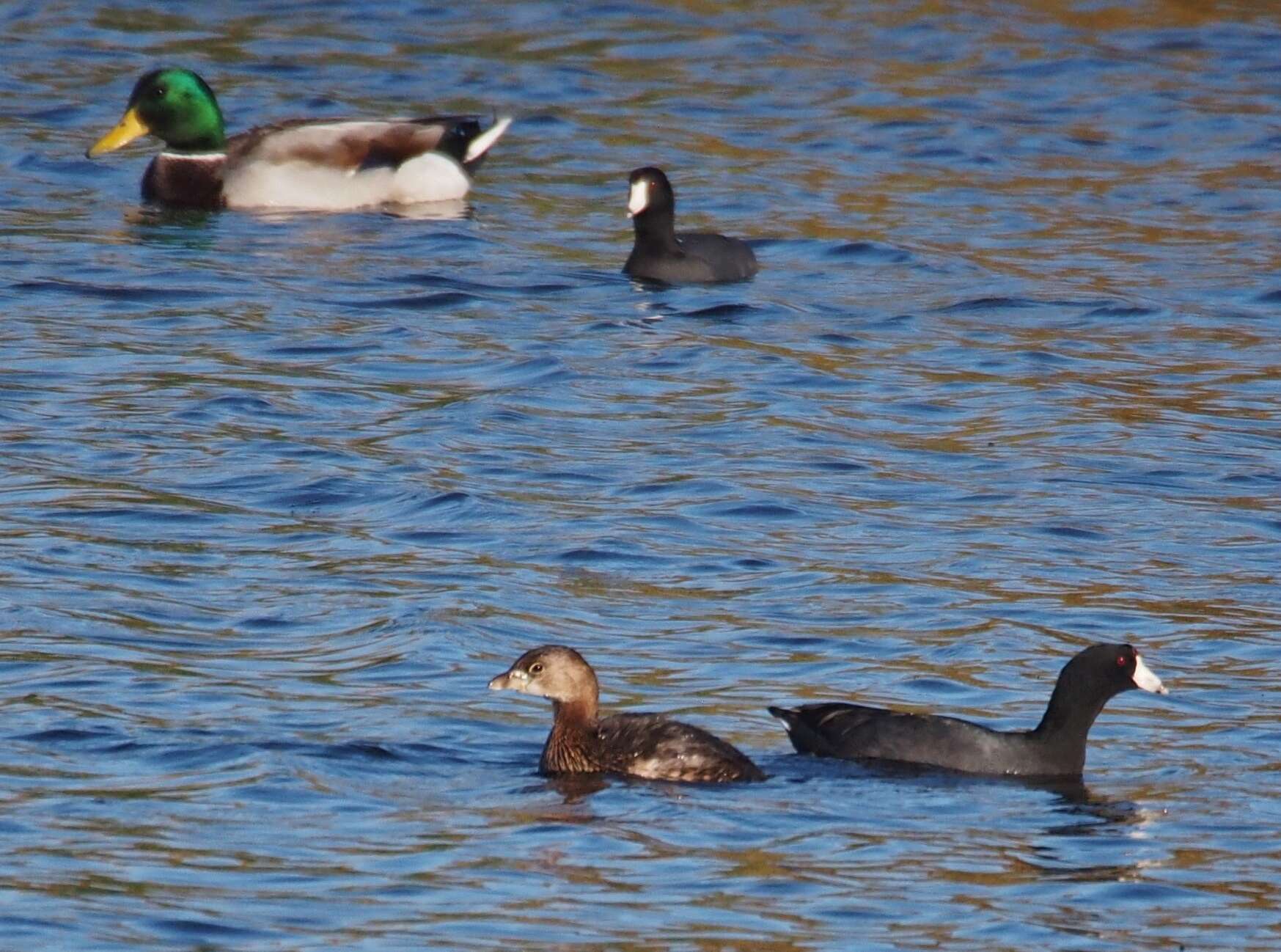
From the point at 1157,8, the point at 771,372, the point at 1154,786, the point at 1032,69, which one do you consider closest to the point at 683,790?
the point at 1154,786

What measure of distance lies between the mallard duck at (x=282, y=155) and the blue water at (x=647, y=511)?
0.33 metres

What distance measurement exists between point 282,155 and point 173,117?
0.97m

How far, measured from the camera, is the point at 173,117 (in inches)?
834

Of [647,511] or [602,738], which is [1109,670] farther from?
[647,511]

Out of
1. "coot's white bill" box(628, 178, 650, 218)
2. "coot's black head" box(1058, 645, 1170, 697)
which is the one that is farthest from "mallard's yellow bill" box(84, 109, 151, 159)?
"coot's black head" box(1058, 645, 1170, 697)

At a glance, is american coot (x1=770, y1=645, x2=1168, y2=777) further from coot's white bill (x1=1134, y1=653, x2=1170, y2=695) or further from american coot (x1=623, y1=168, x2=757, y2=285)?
american coot (x1=623, y1=168, x2=757, y2=285)

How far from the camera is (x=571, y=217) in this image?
2061 centimetres

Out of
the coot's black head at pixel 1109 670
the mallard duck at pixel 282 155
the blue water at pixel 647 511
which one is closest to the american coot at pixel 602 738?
the blue water at pixel 647 511

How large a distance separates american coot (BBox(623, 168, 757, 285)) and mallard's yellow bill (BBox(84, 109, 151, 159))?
5.10 m

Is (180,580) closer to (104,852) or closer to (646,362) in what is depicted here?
(104,852)

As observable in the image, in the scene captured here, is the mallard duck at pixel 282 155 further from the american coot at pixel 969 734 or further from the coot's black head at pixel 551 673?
the american coot at pixel 969 734

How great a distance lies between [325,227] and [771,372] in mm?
5655

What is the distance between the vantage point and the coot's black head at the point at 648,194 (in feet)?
58.8

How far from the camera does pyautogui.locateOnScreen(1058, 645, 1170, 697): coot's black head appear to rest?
32.7 feet
